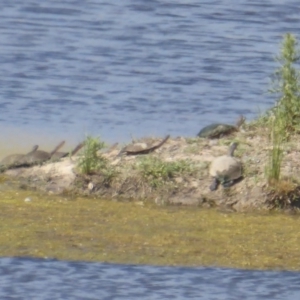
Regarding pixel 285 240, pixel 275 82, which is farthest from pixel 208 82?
pixel 285 240

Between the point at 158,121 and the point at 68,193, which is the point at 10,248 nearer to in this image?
the point at 68,193

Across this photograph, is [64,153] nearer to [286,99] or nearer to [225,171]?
[225,171]

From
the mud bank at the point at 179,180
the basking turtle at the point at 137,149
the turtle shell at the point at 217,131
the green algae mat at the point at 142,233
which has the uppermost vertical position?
the turtle shell at the point at 217,131

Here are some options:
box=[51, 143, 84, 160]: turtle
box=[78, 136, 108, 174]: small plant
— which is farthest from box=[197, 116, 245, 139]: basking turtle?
box=[78, 136, 108, 174]: small plant

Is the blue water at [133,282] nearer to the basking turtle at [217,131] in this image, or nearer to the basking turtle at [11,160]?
the basking turtle at [11,160]

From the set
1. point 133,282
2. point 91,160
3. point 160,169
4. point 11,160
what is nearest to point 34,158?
point 11,160

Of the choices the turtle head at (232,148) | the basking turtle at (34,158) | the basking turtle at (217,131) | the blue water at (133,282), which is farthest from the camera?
the basking turtle at (217,131)

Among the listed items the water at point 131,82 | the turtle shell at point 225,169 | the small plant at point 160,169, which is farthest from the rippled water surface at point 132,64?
the turtle shell at point 225,169

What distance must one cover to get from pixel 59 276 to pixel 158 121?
15.8 feet

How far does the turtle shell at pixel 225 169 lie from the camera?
392 inches

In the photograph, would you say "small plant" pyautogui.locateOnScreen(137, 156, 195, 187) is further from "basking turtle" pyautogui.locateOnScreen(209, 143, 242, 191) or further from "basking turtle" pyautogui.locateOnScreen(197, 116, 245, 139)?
"basking turtle" pyautogui.locateOnScreen(197, 116, 245, 139)

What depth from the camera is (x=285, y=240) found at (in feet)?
29.9

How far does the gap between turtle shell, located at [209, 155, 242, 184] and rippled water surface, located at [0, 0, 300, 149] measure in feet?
6.96

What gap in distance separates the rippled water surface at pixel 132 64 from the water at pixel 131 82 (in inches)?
0.5
